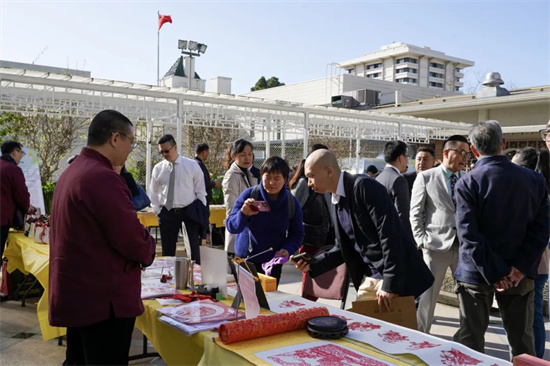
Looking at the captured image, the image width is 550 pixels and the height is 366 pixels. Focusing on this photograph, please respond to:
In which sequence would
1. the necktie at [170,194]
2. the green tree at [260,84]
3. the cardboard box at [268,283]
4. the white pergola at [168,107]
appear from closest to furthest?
the cardboard box at [268,283], the necktie at [170,194], the white pergola at [168,107], the green tree at [260,84]

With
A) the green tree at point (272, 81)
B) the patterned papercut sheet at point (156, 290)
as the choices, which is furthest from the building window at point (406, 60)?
the patterned papercut sheet at point (156, 290)

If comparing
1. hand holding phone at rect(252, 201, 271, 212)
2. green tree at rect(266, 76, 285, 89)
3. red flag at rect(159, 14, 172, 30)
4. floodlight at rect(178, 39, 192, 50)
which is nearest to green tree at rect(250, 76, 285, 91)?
green tree at rect(266, 76, 285, 89)

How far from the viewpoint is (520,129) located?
44.9 ft

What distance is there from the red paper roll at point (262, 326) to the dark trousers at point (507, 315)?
113cm

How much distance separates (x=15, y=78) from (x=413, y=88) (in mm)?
34050

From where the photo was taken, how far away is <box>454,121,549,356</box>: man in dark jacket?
8.80ft

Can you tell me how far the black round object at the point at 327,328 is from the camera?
2027mm

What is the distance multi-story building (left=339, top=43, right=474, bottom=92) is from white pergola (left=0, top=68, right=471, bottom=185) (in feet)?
247

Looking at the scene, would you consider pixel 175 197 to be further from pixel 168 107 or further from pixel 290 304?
pixel 168 107

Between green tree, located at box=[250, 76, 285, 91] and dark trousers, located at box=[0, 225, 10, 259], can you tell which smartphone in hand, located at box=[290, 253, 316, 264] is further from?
green tree, located at box=[250, 76, 285, 91]

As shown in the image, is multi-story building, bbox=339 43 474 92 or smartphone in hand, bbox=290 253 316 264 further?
multi-story building, bbox=339 43 474 92

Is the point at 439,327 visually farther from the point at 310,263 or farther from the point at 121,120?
the point at 121,120

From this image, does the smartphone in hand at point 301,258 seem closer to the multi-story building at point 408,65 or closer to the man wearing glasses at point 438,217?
the man wearing glasses at point 438,217

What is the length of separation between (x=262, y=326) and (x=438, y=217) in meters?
2.48
